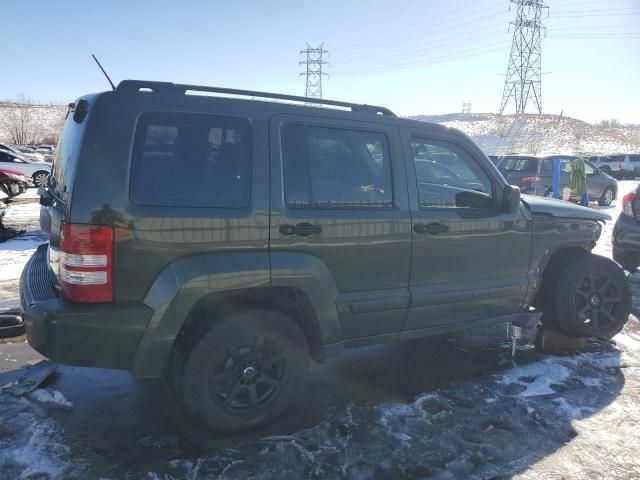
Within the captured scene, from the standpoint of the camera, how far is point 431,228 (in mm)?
3615

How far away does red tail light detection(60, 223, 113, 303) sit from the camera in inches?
104

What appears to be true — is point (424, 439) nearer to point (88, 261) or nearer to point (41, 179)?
point (88, 261)

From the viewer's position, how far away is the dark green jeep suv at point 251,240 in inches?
107

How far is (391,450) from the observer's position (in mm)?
3062

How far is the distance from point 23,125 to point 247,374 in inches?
2783

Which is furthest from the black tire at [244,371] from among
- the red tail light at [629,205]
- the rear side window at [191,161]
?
the red tail light at [629,205]

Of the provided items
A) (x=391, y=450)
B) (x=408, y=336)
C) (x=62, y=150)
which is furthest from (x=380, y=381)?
(x=62, y=150)

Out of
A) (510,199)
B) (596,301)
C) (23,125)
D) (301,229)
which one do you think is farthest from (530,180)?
(23,125)

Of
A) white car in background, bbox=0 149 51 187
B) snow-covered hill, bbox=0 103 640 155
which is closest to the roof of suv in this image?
white car in background, bbox=0 149 51 187

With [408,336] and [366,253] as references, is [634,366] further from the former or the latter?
[366,253]

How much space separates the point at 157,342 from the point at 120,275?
0.43 meters

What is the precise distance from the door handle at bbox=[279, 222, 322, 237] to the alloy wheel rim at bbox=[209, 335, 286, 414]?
663 mm

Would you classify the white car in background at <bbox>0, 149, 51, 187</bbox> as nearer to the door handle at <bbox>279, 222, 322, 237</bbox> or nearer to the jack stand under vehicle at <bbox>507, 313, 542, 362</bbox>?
the jack stand under vehicle at <bbox>507, 313, 542, 362</bbox>

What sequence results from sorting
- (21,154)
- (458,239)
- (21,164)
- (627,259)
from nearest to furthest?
(458,239) < (627,259) < (21,164) < (21,154)
